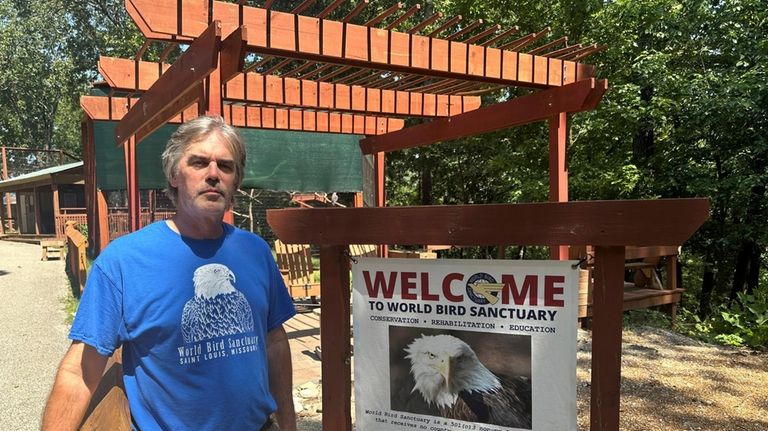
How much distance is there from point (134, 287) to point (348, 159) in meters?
9.77

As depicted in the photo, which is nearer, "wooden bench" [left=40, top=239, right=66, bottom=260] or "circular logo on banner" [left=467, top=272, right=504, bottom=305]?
"circular logo on banner" [left=467, top=272, right=504, bottom=305]

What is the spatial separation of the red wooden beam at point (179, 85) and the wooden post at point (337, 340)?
3.87 feet

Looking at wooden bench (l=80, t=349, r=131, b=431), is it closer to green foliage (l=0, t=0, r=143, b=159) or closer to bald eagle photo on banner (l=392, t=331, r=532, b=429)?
bald eagle photo on banner (l=392, t=331, r=532, b=429)

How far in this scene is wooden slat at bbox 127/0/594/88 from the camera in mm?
2590

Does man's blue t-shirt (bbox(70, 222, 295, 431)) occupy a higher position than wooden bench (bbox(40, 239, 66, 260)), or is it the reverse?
man's blue t-shirt (bbox(70, 222, 295, 431))

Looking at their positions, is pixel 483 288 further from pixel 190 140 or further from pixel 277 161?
pixel 277 161

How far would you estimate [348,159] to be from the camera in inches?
436

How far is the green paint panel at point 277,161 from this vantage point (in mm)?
9297

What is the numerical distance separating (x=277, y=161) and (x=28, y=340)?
5.33 metres

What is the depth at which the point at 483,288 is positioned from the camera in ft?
5.82

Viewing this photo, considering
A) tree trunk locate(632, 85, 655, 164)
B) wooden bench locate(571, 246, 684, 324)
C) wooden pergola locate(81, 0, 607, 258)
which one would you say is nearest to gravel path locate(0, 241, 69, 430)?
wooden pergola locate(81, 0, 607, 258)

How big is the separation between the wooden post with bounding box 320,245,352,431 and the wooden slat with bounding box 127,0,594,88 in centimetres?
135

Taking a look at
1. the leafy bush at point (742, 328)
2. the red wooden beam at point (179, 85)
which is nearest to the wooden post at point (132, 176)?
the red wooden beam at point (179, 85)

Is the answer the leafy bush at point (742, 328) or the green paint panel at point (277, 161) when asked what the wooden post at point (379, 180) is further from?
the leafy bush at point (742, 328)
